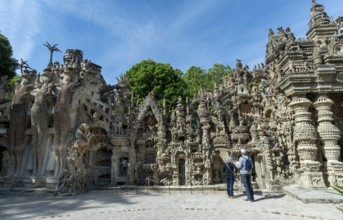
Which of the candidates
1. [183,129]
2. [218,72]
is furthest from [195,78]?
[183,129]

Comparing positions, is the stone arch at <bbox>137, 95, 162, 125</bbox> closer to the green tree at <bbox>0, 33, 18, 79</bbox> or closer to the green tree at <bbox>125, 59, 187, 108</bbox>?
the green tree at <bbox>125, 59, 187, 108</bbox>

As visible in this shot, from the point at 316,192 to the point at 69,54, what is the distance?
20.9 meters

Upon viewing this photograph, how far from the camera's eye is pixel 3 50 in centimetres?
2225

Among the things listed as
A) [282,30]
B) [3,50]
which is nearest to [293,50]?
[282,30]

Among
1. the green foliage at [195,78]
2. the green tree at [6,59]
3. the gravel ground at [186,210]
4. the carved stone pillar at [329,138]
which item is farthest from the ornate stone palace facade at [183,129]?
the green foliage at [195,78]

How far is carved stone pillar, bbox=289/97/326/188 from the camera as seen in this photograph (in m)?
8.33

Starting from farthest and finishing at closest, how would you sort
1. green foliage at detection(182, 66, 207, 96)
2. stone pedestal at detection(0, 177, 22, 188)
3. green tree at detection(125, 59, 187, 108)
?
green foliage at detection(182, 66, 207, 96)
green tree at detection(125, 59, 187, 108)
stone pedestal at detection(0, 177, 22, 188)

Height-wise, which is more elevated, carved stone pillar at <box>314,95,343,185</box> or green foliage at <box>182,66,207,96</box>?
green foliage at <box>182,66,207,96</box>

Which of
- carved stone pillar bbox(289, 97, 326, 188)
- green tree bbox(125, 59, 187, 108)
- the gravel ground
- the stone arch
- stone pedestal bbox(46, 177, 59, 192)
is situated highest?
green tree bbox(125, 59, 187, 108)

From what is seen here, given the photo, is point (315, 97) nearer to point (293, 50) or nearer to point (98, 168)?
point (293, 50)

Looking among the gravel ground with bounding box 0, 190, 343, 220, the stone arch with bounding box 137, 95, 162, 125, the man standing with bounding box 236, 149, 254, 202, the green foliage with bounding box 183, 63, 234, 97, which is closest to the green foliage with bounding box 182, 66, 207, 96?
the green foliage with bounding box 183, 63, 234, 97

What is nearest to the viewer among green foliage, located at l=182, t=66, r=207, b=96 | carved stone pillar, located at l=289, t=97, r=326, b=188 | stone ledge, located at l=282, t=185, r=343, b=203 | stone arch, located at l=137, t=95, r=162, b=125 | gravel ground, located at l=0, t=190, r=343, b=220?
gravel ground, located at l=0, t=190, r=343, b=220

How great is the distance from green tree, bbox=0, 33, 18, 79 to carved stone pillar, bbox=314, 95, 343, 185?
85.8 feet

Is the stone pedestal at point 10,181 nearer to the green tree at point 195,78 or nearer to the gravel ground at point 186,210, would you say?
the gravel ground at point 186,210
